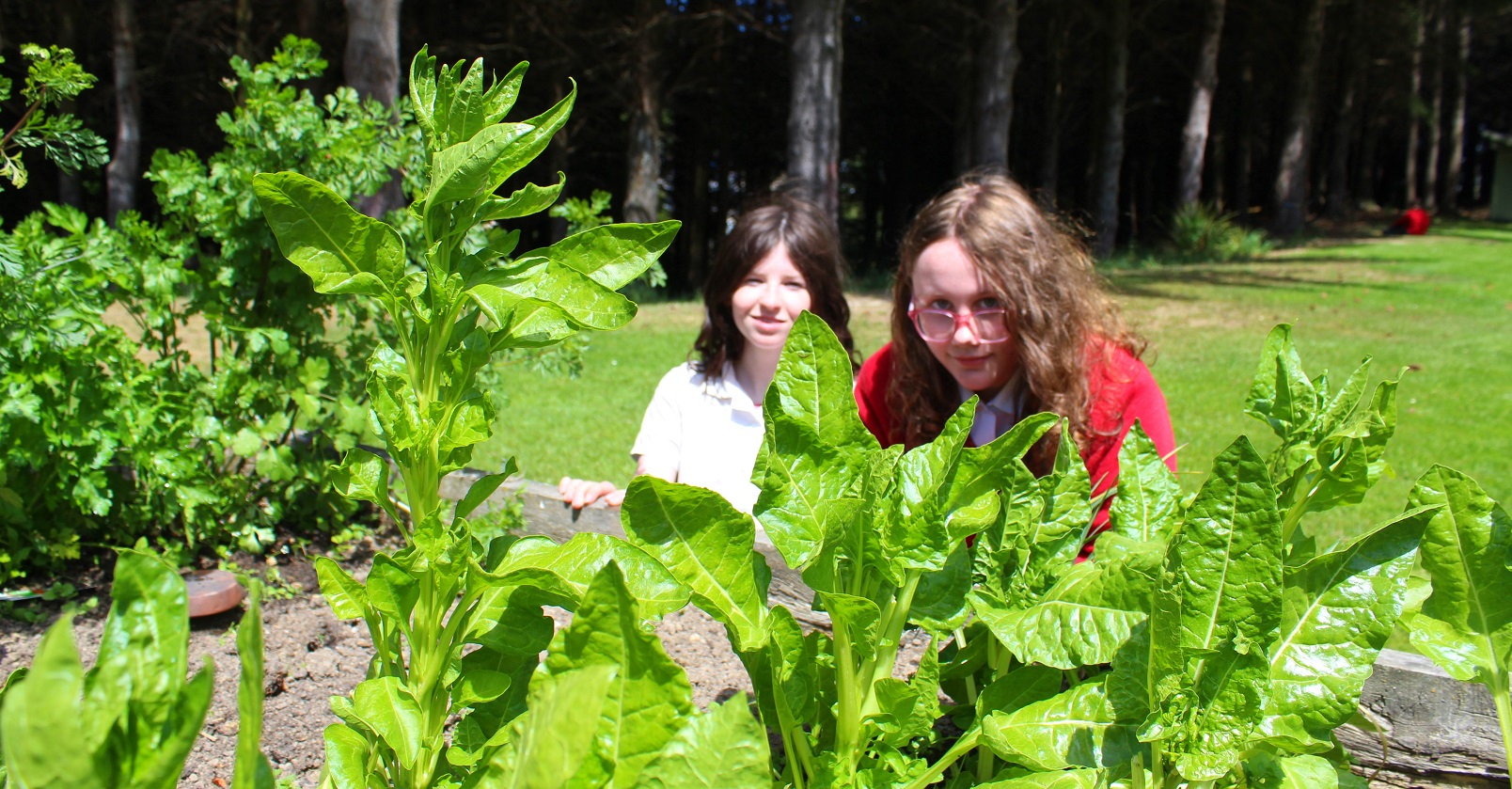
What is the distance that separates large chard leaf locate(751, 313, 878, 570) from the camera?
1111mm

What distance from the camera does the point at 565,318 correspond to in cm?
103

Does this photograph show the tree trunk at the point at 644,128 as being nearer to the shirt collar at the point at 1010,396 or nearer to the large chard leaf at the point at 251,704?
the shirt collar at the point at 1010,396

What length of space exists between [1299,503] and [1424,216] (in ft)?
104

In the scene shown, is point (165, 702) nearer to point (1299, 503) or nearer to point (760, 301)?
point (1299, 503)

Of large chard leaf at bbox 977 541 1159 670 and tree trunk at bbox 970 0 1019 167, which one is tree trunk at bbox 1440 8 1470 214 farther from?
large chard leaf at bbox 977 541 1159 670

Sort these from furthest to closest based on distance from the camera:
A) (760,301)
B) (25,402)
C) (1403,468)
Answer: (1403,468), (760,301), (25,402)

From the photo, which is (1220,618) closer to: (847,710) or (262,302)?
(847,710)

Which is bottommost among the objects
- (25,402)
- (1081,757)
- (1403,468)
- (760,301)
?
(1403,468)

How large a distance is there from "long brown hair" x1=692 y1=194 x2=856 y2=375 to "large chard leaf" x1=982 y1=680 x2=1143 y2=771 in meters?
2.23

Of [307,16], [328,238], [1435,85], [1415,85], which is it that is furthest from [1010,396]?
[1435,85]

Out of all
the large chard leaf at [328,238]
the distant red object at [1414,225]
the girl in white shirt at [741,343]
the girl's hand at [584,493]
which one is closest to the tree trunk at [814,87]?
the girl in white shirt at [741,343]

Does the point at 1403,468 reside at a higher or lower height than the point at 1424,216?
lower

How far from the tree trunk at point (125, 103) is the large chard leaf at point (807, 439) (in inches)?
625

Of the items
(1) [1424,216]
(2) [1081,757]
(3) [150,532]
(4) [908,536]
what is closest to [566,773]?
(4) [908,536]
